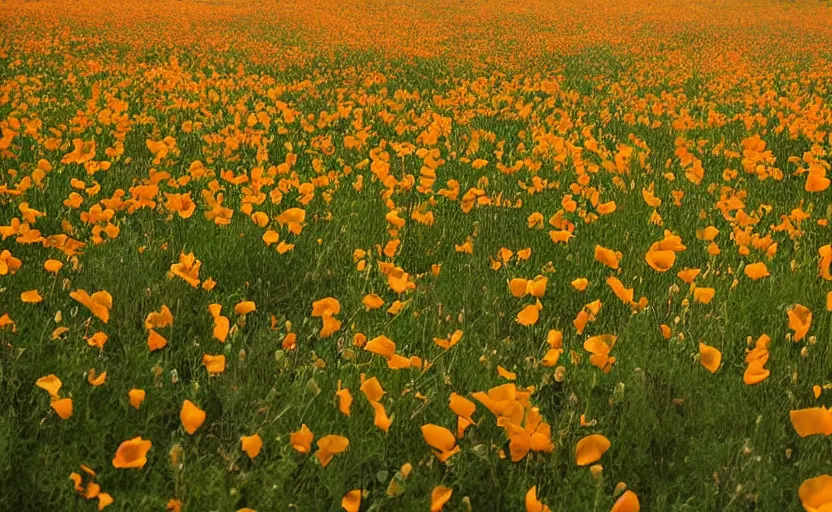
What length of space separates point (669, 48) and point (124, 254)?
613 inches

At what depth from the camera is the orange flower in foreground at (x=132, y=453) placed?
5.20 ft

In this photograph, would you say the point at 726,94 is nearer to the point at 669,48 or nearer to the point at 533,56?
the point at 533,56

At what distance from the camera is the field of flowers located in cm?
176

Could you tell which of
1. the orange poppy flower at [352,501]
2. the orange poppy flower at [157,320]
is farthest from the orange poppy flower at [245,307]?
the orange poppy flower at [352,501]

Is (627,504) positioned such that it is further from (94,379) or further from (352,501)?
(94,379)

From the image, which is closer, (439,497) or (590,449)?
(439,497)

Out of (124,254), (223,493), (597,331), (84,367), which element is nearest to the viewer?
(223,493)

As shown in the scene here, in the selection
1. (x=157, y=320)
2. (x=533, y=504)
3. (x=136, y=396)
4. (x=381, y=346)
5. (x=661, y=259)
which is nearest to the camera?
(x=533, y=504)

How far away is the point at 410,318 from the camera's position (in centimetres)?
260

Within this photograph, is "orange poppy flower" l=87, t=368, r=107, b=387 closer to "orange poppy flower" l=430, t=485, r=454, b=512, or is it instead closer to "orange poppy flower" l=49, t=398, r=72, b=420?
"orange poppy flower" l=49, t=398, r=72, b=420

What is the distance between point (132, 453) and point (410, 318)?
117cm

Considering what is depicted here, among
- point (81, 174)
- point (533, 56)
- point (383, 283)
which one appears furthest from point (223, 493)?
point (533, 56)

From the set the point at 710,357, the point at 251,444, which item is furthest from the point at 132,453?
the point at 710,357

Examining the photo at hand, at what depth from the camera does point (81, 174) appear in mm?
4230
